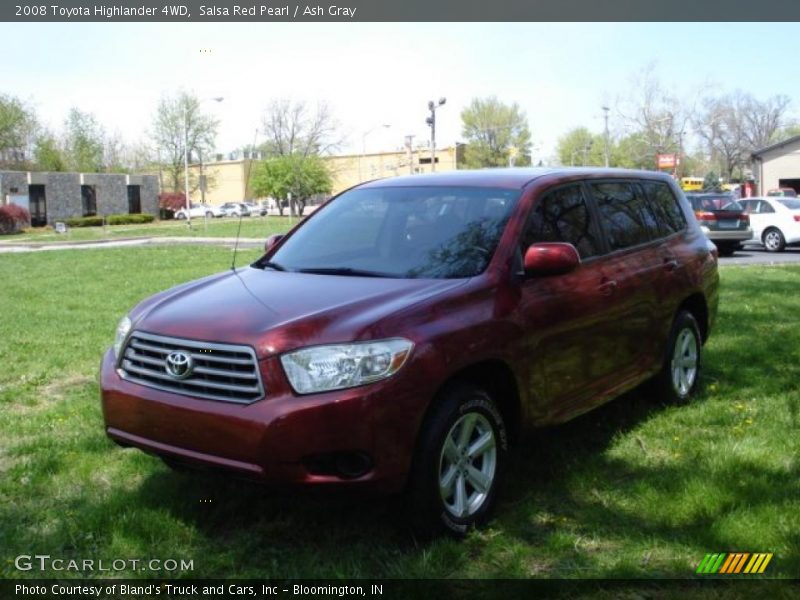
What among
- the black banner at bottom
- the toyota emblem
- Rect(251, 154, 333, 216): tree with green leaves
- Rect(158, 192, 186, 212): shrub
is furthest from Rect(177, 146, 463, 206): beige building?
the black banner at bottom

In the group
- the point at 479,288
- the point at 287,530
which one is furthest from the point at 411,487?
the point at 479,288

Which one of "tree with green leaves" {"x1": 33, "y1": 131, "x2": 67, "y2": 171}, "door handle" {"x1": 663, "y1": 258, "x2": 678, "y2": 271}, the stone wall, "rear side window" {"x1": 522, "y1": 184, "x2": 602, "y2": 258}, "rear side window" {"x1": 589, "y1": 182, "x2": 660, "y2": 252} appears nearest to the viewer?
"rear side window" {"x1": 522, "y1": 184, "x2": 602, "y2": 258}

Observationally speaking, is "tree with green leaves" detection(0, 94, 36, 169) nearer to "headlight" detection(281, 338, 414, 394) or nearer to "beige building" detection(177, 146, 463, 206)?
"beige building" detection(177, 146, 463, 206)

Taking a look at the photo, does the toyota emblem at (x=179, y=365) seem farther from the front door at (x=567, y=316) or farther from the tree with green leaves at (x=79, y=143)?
the tree with green leaves at (x=79, y=143)

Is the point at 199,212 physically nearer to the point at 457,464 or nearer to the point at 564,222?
the point at 564,222

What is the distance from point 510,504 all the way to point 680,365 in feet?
7.85

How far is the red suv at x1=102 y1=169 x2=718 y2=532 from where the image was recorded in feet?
11.1

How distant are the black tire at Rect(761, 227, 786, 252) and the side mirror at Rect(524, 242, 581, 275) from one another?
68.9ft

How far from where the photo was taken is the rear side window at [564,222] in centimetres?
454

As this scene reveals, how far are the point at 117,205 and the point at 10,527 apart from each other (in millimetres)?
63831

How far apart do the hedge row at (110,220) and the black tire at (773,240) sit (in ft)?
138

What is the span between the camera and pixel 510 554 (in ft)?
11.9

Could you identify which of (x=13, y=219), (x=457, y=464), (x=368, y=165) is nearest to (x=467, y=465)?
(x=457, y=464)

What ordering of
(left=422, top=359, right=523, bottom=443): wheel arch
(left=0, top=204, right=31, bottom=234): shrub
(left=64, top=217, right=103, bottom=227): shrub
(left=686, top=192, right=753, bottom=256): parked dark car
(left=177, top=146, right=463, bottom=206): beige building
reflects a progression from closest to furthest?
(left=422, top=359, right=523, bottom=443): wheel arch < (left=686, top=192, right=753, bottom=256): parked dark car < (left=0, top=204, right=31, bottom=234): shrub < (left=64, top=217, right=103, bottom=227): shrub < (left=177, top=146, right=463, bottom=206): beige building
